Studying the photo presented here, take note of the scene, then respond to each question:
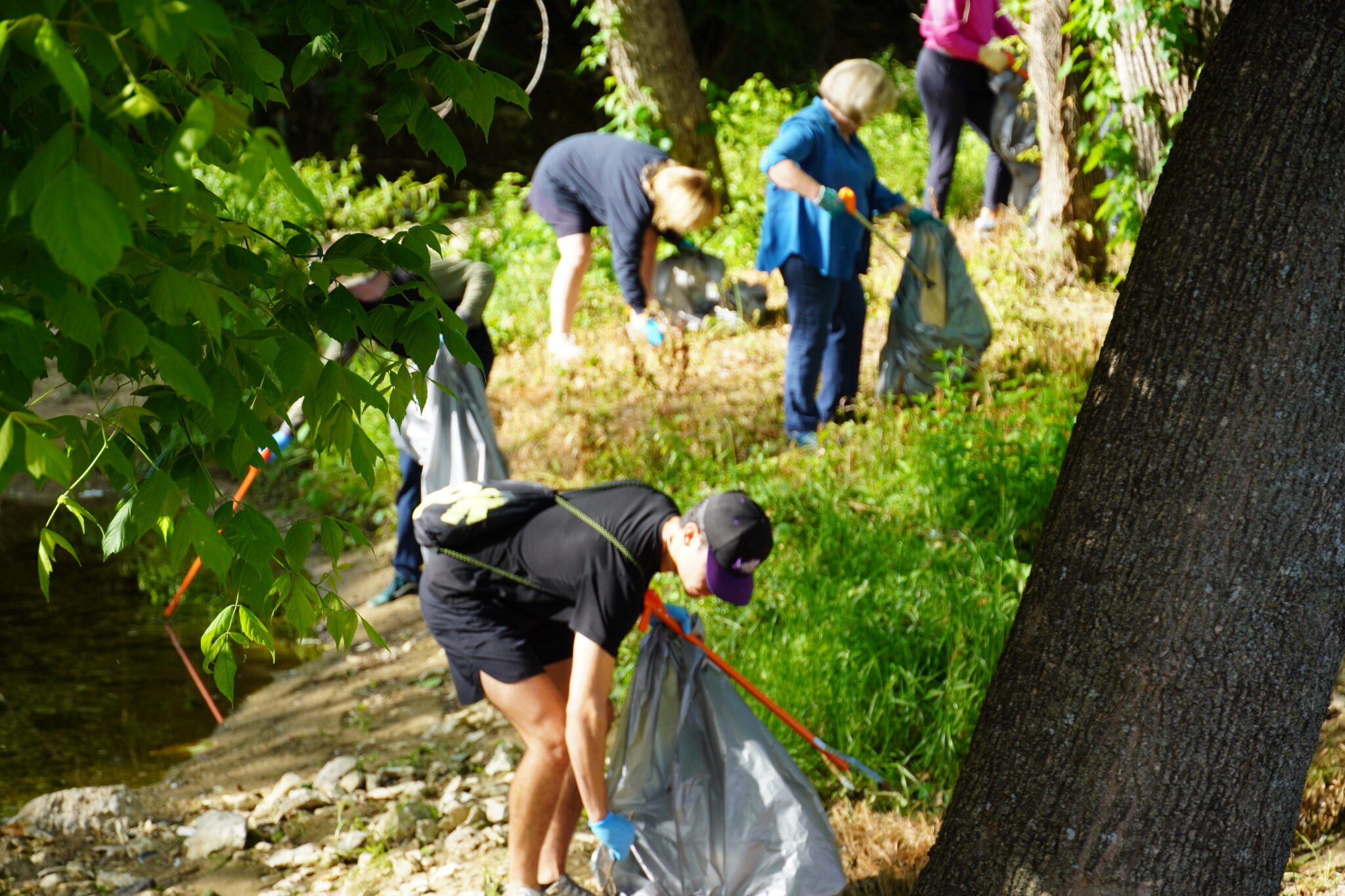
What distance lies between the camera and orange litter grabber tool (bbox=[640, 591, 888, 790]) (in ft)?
10.0

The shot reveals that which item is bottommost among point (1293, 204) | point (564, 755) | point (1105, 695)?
point (564, 755)

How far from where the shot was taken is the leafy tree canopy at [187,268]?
112 cm

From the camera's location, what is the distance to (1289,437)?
206cm

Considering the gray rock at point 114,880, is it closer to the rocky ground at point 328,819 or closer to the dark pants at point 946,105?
the rocky ground at point 328,819

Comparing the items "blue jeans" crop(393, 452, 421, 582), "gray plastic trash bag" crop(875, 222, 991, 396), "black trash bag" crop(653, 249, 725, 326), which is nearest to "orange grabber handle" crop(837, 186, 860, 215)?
"gray plastic trash bag" crop(875, 222, 991, 396)

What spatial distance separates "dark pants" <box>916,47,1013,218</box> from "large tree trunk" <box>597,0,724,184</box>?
150 centimetres

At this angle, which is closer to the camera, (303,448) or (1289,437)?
(1289,437)

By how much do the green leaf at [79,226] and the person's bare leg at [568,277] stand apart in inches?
186

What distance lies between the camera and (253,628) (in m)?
1.82

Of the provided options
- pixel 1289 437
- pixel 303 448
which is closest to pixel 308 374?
pixel 1289 437

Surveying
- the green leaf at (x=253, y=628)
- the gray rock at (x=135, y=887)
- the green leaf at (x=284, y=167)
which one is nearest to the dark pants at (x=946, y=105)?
the gray rock at (x=135, y=887)

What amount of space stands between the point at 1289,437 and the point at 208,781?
12.4 feet

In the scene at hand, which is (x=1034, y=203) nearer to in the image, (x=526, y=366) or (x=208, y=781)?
(x=526, y=366)

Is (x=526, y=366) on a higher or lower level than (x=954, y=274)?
lower
